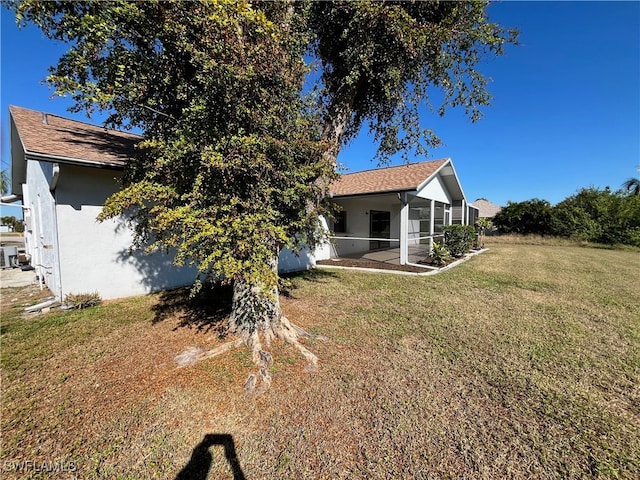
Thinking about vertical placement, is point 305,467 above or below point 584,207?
below

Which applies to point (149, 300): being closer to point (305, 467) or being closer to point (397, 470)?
point (305, 467)

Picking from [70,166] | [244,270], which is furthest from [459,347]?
[70,166]

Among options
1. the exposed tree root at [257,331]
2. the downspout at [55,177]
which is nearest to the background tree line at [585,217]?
the exposed tree root at [257,331]

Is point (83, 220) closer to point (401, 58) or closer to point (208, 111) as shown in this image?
point (208, 111)

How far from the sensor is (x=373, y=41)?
536 centimetres

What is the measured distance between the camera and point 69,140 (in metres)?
6.74

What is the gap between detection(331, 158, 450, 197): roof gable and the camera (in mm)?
11430

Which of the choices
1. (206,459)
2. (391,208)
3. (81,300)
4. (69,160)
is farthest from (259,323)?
(391,208)

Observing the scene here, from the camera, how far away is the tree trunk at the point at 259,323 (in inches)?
158

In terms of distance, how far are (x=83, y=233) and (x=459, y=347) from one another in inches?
332

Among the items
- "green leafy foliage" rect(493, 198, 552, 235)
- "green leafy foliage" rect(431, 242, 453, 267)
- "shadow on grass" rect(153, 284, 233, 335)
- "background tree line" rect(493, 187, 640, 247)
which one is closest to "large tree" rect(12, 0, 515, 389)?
"shadow on grass" rect(153, 284, 233, 335)

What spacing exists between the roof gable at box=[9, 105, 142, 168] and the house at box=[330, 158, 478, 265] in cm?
826

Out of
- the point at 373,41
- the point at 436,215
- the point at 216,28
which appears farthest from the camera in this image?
the point at 436,215

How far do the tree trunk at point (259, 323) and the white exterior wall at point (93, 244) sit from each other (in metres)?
4.28
